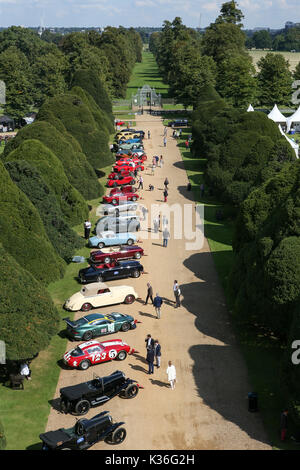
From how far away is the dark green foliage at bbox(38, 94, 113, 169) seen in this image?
174ft

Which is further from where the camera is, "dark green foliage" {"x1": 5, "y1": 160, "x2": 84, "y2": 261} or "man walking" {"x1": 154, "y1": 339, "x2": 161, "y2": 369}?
"dark green foliage" {"x1": 5, "y1": 160, "x2": 84, "y2": 261}

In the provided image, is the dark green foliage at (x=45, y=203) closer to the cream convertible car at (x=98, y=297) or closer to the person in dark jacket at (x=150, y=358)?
the cream convertible car at (x=98, y=297)

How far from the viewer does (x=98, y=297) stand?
96.3 ft

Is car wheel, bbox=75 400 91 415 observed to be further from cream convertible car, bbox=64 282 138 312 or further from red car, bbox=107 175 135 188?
red car, bbox=107 175 135 188

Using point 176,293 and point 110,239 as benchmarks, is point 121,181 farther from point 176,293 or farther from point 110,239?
point 176,293

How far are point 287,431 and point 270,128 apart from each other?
3351cm

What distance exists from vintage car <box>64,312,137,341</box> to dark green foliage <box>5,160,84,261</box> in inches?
326

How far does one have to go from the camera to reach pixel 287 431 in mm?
19297

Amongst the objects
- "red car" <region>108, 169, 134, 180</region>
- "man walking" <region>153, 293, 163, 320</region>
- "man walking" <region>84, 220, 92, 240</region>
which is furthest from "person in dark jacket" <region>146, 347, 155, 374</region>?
"red car" <region>108, 169, 134, 180</region>

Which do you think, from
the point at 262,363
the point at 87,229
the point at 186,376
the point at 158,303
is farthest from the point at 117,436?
the point at 87,229

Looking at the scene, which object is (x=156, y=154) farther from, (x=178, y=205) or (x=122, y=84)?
(x=122, y=84)

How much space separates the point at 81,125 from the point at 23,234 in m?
27.4

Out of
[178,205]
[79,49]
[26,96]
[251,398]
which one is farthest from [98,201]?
[79,49]

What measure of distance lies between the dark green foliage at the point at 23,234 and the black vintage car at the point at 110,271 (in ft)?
8.70
